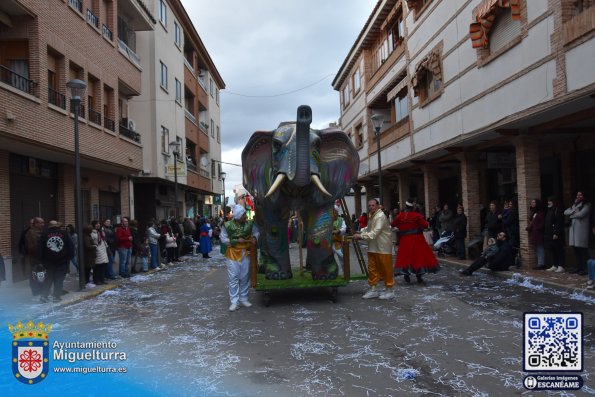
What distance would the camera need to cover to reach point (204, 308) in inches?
351

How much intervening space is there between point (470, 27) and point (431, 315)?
9.80 m

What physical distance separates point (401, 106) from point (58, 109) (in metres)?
14.6

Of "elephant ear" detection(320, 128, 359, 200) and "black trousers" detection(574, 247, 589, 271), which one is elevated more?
"elephant ear" detection(320, 128, 359, 200)

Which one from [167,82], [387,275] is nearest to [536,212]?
Answer: [387,275]

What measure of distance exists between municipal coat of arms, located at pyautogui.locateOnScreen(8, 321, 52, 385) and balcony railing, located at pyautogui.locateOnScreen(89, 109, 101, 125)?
1367 centimetres

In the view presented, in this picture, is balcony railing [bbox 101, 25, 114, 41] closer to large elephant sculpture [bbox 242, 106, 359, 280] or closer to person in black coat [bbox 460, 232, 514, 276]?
large elephant sculpture [bbox 242, 106, 359, 280]

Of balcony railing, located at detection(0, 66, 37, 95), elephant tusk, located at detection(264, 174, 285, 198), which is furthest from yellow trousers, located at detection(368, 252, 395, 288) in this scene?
balcony railing, located at detection(0, 66, 37, 95)

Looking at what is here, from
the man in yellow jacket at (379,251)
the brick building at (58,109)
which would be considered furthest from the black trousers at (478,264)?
the brick building at (58,109)

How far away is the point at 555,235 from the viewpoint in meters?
11.4

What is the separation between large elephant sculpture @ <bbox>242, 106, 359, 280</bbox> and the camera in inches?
335

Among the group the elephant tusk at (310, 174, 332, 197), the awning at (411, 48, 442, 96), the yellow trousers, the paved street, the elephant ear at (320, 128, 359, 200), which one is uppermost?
the awning at (411, 48, 442, 96)

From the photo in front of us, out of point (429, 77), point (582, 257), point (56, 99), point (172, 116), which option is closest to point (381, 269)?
point (582, 257)

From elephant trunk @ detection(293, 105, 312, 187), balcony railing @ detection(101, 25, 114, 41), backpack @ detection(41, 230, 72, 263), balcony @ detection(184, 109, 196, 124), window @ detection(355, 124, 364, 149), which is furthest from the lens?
balcony @ detection(184, 109, 196, 124)

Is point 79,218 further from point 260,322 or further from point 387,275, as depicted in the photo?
point 387,275
